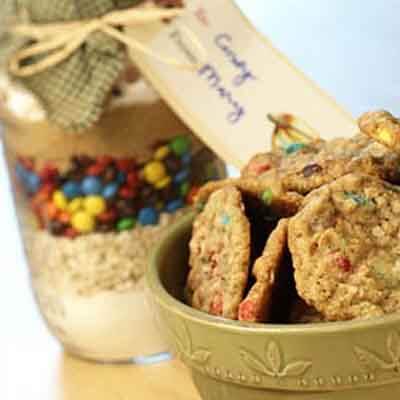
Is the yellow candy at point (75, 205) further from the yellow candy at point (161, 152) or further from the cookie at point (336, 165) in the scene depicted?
the cookie at point (336, 165)

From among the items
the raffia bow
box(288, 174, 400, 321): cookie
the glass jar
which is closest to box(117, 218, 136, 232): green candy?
the glass jar

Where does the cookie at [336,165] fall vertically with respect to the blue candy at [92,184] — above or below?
above

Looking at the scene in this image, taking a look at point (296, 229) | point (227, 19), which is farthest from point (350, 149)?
point (227, 19)

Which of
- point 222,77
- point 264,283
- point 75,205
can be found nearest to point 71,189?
point 75,205

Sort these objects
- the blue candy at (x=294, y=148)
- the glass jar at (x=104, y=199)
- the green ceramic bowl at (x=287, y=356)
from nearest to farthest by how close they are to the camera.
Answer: the green ceramic bowl at (x=287, y=356) → the blue candy at (x=294, y=148) → the glass jar at (x=104, y=199)

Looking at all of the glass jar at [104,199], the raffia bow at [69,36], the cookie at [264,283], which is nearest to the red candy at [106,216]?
the glass jar at [104,199]
